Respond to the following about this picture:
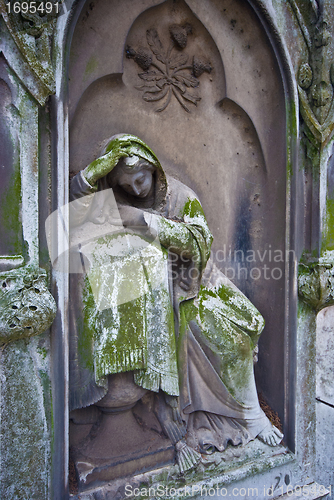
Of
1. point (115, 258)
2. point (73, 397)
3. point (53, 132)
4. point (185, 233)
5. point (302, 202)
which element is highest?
point (53, 132)

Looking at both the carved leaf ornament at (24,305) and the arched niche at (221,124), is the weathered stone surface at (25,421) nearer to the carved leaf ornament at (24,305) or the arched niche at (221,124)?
the carved leaf ornament at (24,305)

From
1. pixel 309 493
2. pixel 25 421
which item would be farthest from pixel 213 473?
pixel 25 421

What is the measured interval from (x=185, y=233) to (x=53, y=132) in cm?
94

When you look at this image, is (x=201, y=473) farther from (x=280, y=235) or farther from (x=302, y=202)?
(x=302, y=202)

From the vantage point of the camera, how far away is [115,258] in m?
2.17

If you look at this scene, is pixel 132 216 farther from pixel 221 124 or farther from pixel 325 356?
pixel 325 356

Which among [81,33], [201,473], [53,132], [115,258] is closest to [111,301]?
[115,258]

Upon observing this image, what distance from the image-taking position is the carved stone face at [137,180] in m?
2.25

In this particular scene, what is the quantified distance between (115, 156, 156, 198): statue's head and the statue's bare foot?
1769 mm

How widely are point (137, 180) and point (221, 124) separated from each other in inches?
41.5

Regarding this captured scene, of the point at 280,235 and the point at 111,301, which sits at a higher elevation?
the point at 280,235

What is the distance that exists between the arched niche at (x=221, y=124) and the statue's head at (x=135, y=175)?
0.35m

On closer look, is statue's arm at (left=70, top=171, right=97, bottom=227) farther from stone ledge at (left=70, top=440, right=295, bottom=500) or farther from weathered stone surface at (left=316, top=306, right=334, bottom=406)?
weathered stone surface at (left=316, top=306, right=334, bottom=406)

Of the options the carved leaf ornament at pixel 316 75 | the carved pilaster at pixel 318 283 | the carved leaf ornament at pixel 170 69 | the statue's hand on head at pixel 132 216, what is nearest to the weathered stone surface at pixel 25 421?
the statue's hand on head at pixel 132 216
